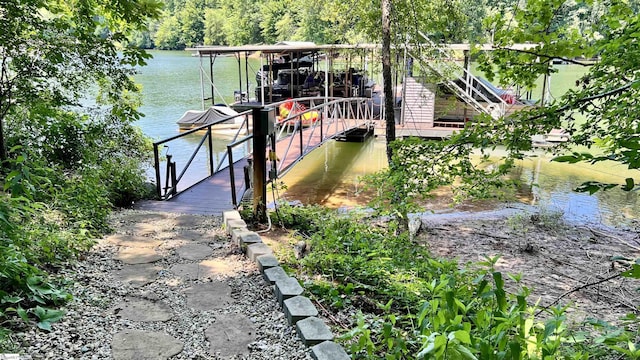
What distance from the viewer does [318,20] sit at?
1928 cm

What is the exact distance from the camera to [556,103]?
294cm

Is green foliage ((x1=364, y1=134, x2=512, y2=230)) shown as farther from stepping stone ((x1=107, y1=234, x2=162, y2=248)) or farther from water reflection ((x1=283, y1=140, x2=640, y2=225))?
water reflection ((x1=283, y1=140, x2=640, y2=225))

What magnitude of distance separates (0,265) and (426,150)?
2.52m

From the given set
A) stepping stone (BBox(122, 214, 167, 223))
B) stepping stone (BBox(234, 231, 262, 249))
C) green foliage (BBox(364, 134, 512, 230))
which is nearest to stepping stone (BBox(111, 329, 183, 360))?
stepping stone (BBox(234, 231, 262, 249))

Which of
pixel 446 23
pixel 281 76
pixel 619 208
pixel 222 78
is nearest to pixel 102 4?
pixel 446 23

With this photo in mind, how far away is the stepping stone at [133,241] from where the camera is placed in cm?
369

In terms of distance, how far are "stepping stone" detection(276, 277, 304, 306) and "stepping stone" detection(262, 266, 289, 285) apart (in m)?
0.07

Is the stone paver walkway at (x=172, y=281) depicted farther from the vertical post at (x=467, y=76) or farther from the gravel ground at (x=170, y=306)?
the vertical post at (x=467, y=76)

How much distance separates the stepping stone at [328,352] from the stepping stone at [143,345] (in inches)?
26.6

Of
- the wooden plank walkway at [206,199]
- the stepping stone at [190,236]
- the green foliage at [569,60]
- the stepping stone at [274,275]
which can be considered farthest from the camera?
the wooden plank walkway at [206,199]

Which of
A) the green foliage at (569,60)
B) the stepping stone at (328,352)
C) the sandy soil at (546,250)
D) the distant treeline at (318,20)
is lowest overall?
the sandy soil at (546,250)

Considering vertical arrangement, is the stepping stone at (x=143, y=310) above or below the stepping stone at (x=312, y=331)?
below

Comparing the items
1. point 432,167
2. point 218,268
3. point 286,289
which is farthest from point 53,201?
point 432,167

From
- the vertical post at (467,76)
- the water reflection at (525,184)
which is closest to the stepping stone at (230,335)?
the water reflection at (525,184)
